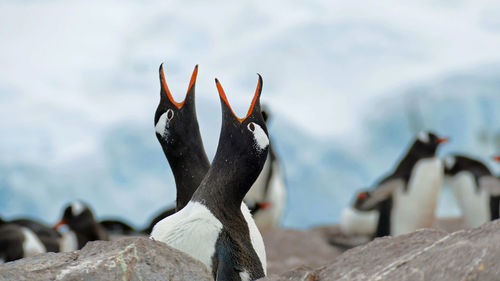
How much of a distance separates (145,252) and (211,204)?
70 centimetres

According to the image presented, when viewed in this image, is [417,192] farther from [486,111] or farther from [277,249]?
[486,111]

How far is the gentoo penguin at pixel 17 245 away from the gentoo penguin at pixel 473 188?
4.04 m

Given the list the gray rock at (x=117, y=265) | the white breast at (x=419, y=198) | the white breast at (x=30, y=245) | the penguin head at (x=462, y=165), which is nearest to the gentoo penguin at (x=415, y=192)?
the white breast at (x=419, y=198)

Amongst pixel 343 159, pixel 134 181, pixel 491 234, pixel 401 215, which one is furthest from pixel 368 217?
pixel 491 234

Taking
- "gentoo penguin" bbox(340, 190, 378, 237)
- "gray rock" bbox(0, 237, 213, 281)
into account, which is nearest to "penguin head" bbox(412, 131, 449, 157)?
"gentoo penguin" bbox(340, 190, 378, 237)

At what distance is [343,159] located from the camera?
45.4 feet

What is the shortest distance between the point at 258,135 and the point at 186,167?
0.50m

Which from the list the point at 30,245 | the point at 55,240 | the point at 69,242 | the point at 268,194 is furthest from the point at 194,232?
the point at 268,194

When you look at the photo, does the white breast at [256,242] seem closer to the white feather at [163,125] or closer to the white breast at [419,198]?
the white feather at [163,125]

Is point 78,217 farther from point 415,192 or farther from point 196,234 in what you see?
point 196,234

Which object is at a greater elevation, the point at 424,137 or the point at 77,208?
the point at 424,137

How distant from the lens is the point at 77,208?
716 cm

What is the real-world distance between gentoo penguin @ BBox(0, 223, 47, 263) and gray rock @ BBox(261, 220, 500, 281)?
4806mm

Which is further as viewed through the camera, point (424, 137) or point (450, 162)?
point (450, 162)
